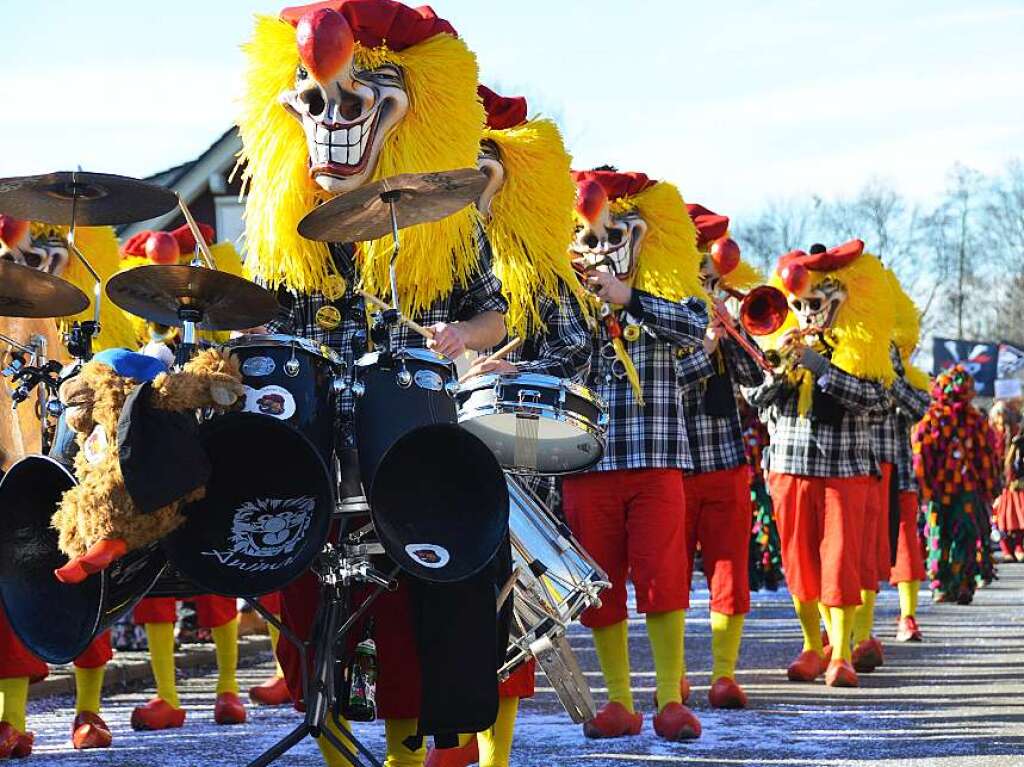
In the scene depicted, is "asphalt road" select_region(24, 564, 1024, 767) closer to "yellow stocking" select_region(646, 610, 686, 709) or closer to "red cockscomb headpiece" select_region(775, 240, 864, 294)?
"yellow stocking" select_region(646, 610, 686, 709)

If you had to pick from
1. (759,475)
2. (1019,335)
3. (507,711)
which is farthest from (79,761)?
(1019,335)

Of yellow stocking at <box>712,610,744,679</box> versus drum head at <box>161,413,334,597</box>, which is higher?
drum head at <box>161,413,334,597</box>

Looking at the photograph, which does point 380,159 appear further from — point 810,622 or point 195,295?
point 810,622

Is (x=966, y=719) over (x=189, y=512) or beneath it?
beneath

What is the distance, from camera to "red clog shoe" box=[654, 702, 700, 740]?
6285mm

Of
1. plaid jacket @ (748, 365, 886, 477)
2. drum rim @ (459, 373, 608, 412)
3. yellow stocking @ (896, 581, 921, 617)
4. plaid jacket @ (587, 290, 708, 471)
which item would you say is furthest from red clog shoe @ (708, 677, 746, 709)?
yellow stocking @ (896, 581, 921, 617)

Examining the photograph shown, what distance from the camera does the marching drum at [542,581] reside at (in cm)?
500

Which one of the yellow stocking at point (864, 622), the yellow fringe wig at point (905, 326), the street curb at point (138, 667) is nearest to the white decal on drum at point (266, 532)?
the street curb at point (138, 667)

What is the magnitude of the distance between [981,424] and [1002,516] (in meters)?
5.94

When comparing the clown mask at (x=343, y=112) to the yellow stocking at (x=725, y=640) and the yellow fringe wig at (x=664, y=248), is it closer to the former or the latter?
the yellow fringe wig at (x=664, y=248)

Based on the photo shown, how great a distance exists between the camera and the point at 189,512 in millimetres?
3783

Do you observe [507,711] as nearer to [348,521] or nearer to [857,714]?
[348,521]

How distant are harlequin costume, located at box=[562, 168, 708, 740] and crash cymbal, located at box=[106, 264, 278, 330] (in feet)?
8.34

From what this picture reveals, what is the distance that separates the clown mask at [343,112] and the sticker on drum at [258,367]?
0.73 meters
